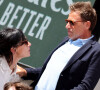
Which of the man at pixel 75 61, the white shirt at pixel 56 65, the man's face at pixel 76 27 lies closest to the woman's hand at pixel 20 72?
the man at pixel 75 61

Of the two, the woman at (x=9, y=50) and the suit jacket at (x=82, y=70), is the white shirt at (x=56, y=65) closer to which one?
the suit jacket at (x=82, y=70)

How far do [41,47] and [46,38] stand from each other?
5.5 inches

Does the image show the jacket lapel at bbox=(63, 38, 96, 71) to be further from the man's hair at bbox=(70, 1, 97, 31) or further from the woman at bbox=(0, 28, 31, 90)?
the woman at bbox=(0, 28, 31, 90)

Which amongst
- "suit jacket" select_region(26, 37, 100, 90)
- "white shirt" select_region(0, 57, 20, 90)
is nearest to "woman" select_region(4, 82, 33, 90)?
"white shirt" select_region(0, 57, 20, 90)

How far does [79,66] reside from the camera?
2.46 metres

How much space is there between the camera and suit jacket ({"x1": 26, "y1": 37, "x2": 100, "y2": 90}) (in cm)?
240

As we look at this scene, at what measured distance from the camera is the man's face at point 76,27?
8.66 ft

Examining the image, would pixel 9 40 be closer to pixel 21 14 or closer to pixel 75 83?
pixel 75 83

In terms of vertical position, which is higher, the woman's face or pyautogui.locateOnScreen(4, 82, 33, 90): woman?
the woman's face

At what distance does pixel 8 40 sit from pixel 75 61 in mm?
574

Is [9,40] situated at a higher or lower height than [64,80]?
higher

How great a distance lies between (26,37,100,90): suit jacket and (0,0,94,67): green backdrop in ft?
5.34

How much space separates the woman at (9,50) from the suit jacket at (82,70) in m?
0.38

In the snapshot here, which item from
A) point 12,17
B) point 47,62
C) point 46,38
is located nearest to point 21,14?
point 12,17
